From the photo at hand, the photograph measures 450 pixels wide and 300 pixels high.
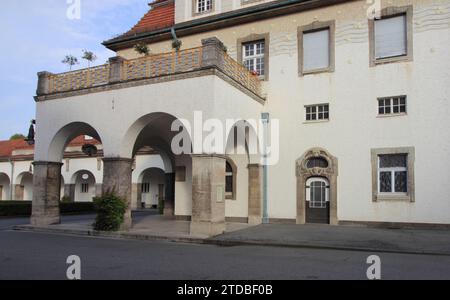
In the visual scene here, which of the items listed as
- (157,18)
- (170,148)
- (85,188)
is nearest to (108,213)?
(170,148)

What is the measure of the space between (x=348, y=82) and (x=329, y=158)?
9.99 ft

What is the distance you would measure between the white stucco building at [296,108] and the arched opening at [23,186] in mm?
21702

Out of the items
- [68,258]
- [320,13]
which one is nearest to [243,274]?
[68,258]

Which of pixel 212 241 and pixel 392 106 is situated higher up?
pixel 392 106

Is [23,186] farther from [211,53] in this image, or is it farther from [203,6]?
[211,53]

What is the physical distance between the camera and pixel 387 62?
607 inches

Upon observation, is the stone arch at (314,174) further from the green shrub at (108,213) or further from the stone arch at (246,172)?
the green shrub at (108,213)

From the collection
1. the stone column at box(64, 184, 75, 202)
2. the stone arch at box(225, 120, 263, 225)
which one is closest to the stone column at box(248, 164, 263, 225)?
the stone arch at box(225, 120, 263, 225)

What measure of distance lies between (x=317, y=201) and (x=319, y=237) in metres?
4.07

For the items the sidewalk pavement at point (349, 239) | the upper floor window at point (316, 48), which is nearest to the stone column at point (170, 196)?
the sidewalk pavement at point (349, 239)

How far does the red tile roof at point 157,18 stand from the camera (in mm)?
20828

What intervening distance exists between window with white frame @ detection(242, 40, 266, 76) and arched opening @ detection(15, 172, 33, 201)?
2656 centimetres

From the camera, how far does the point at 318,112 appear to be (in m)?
16.8
